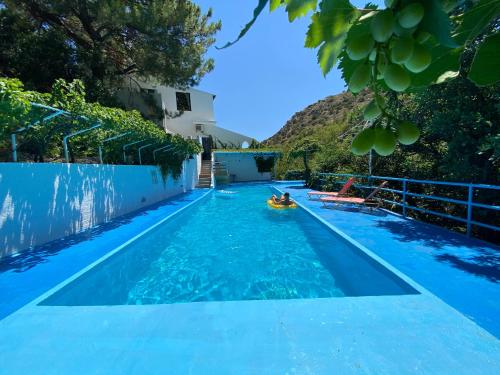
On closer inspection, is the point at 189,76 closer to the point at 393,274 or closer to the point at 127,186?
the point at 127,186

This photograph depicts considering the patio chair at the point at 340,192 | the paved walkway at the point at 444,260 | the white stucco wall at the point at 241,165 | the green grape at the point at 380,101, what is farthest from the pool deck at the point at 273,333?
the white stucco wall at the point at 241,165

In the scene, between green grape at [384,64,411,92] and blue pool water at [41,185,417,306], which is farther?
blue pool water at [41,185,417,306]

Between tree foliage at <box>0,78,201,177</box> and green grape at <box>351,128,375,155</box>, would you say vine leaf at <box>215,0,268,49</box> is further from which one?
tree foliage at <box>0,78,201,177</box>

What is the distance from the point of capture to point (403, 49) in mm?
356

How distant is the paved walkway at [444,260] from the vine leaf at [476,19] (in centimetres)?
329

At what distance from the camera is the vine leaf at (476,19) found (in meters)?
0.50

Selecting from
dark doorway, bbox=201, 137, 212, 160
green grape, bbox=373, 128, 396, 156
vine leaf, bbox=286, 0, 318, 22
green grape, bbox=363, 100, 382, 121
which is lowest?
green grape, bbox=373, 128, 396, 156

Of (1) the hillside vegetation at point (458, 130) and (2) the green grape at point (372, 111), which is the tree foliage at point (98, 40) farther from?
(2) the green grape at point (372, 111)

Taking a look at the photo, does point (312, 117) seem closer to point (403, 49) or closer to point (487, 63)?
point (487, 63)

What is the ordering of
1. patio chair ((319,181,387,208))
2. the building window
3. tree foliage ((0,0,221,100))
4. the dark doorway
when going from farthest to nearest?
the dark doorway < the building window < tree foliage ((0,0,221,100)) < patio chair ((319,181,387,208))

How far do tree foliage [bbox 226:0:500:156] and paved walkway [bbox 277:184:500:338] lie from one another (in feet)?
10.6

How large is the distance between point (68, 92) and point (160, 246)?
13.1 feet

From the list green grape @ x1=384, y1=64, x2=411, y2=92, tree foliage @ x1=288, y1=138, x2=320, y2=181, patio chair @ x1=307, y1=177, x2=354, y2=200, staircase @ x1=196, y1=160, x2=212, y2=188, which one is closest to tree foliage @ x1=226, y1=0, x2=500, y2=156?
green grape @ x1=384, y1=64, x2=411, y2=92

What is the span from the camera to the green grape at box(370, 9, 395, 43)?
1.14ft
